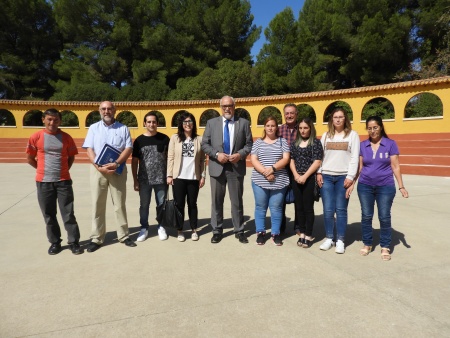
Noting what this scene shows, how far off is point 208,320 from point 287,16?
→ 2856cm

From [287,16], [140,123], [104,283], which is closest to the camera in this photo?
[104,283]

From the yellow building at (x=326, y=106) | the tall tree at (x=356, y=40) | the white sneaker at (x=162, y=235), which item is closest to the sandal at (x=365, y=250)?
the white sneaker at (x=162, y=235)

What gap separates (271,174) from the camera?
352cm

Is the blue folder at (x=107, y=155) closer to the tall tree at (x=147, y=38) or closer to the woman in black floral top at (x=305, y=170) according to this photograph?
the woman in black floral top at (x=305, y=170)

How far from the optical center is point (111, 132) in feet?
11.7

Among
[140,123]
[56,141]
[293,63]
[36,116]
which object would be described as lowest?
[56,141]

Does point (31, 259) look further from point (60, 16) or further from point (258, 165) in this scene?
point (60, 16)

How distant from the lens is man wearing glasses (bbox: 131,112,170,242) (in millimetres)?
3854

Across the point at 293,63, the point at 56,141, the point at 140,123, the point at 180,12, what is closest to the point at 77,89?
the point at 140,123

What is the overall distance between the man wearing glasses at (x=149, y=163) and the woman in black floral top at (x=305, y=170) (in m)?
1.66

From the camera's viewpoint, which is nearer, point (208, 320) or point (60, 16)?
point (208, 320)

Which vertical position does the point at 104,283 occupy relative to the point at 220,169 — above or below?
below

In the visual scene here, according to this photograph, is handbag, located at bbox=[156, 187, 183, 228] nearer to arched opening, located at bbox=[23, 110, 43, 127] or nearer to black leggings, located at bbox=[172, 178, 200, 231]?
black leggings, located at bbox=[172, 178, 200, 231]

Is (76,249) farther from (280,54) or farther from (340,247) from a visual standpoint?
(280,54)
